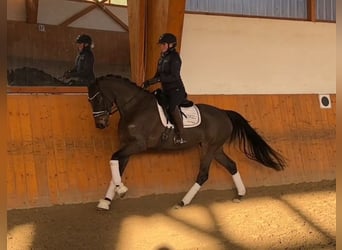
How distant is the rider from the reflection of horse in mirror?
16 centimetres

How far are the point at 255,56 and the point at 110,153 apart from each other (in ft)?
10.3

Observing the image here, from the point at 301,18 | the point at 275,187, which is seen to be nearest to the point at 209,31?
the point at 301,18

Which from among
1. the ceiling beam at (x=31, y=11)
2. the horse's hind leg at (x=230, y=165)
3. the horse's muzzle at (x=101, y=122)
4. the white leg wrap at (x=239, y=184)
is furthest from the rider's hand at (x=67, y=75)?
the white leg wrap at (x=239, y=184)

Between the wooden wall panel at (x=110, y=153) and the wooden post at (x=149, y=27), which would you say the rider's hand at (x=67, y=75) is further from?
the wooden wall panel at (x=110, y=153)

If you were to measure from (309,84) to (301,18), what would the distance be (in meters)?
1.18

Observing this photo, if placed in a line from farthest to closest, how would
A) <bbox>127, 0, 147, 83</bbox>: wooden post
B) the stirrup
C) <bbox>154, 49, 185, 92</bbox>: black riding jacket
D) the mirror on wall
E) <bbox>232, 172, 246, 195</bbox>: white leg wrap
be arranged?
the mirror on wall, <bbox>127, 0, 147, 83</bbox>: wooden post, <bbox>232, 172, 246, 195</bbox>: white leg wrap, the stirrup, <bbox>154, 49, 185, 92</bbox>: black riding jacket

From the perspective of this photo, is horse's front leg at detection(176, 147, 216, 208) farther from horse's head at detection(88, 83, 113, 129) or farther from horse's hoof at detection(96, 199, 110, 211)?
horse's head at detection(88, 83, 113, 129)

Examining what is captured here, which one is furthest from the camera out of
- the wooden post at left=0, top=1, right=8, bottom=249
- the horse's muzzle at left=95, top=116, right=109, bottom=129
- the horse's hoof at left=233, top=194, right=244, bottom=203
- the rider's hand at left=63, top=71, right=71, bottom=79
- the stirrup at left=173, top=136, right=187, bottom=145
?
the rider's hand at left=63, top=71, right=71, bottom=79

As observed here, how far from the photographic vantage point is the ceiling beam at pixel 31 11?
25.1 ft

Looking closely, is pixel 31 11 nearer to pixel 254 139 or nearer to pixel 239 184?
pixel 254 139

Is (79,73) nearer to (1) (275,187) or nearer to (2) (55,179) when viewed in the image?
(2) (55,179)

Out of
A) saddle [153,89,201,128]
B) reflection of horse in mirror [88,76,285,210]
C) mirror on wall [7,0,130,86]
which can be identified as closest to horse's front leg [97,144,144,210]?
reflection of horse in mirror [88,76,285,210]

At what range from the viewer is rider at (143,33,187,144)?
486 cm

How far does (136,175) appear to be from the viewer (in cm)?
543
